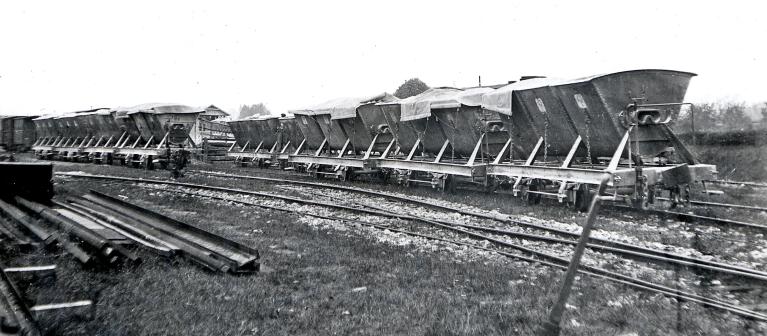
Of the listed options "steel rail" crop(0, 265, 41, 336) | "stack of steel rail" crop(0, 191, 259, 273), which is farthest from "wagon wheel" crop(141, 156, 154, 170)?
"steel rail" crop(0, 265, 41, 336)

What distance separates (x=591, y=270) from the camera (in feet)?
16.8

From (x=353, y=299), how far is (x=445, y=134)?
9.05 meters

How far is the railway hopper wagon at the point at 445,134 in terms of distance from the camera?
1136 cm

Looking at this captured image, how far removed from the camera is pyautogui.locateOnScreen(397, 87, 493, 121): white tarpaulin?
36.1ft

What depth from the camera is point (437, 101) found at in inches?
472

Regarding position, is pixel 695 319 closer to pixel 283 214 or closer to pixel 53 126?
pixel 283 214

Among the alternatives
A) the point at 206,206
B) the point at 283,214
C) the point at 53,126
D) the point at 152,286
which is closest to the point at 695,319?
the point at 152,286

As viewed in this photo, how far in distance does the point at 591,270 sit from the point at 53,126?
108 ft

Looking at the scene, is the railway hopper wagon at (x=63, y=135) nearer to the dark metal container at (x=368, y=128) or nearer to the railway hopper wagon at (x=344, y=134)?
the railway hopper wagon at (x=344, y=134)

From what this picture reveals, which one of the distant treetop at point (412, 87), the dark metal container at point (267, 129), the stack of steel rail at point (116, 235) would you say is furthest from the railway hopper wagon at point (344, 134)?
the distant treetop at point (412, 87)

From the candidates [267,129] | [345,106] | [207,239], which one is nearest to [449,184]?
[345,106]

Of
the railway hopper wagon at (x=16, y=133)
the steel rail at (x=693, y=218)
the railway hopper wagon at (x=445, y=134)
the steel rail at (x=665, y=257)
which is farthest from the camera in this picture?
the railway hopper wagon at (x=16, y=133)

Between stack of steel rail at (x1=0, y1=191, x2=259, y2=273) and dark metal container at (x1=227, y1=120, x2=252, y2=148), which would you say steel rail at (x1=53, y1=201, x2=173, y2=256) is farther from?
dark metal container at (x1=227, y1=120, x2=252, y2=148)

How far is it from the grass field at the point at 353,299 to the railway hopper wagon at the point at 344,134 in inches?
354
